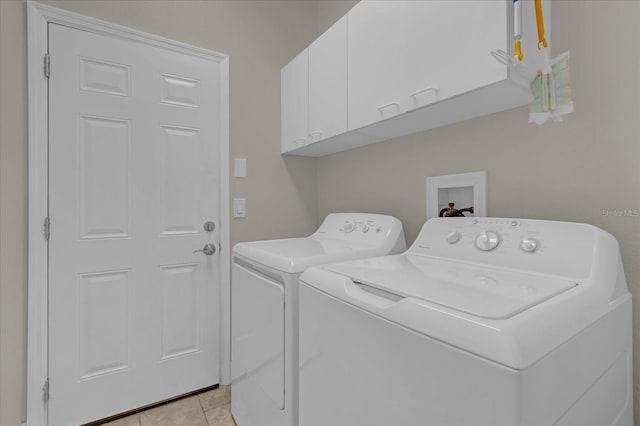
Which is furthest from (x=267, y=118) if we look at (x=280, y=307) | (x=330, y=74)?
(x=280, y=307)

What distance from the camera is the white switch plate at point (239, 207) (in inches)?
79.7

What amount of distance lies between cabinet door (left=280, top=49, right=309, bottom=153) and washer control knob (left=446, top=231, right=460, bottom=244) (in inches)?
42.3

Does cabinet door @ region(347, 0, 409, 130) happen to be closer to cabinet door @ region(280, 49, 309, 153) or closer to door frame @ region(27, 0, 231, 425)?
cabinet door @ region(280, 49, 309, 153)

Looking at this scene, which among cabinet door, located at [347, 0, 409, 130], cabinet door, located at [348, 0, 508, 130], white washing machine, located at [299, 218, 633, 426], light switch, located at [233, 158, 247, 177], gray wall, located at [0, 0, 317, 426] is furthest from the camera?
light switch, located at [233, 158, 247, 177]

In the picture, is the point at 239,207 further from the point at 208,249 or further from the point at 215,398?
the point at 215,398

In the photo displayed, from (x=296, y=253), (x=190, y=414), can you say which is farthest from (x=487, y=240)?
(x=190, y=414)

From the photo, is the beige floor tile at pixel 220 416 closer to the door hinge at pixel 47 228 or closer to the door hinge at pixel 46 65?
the door hinge at pixel 47 228

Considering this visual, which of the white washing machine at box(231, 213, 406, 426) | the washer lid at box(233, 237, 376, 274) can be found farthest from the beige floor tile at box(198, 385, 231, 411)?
the washer lid at box(233, 237, 376, 274)

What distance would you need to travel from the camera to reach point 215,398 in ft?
6.05

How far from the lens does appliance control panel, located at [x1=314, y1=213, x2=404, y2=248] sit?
1484 mm

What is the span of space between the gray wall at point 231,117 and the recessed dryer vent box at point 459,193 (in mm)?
1075

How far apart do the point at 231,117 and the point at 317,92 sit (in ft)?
2.05

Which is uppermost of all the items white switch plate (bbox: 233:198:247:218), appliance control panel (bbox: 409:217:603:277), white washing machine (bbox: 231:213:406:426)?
white switch plate (bbox: 233:198:247:218)

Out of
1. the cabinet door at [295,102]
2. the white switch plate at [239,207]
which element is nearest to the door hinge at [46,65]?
the white switch plate at [239,207]
